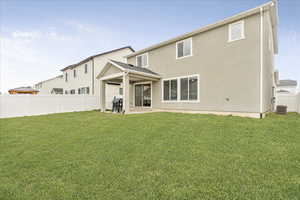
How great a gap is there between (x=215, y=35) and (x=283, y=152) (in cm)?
715

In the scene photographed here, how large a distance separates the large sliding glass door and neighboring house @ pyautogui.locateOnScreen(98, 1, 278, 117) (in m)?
0.32

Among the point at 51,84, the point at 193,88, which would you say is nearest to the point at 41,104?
the point at 193,88

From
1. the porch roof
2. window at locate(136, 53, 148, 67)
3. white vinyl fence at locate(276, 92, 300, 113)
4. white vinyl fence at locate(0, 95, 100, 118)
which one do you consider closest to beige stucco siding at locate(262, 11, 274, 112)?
white vinyl fence at locate(276, 92, 300, 113)

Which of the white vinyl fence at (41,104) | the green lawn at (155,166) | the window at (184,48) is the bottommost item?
the green lawn at (155,166)

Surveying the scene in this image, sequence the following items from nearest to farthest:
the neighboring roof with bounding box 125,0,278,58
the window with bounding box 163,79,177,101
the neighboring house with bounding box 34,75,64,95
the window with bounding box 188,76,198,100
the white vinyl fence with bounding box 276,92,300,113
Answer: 1. the neighboring roof with bounding box 125,0,278,58
2. the window with bounding box 188,76,198,100
3. the window with bounding box 163,79,177,101
4. the white vinyl fence with bounding box 276,92,300,113
5. the neighboring house with bounding box 34,75,64,95

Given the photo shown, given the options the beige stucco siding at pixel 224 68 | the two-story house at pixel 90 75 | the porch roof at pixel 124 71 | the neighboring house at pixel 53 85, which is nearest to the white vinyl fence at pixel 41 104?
the two-story house at pixel 90 75

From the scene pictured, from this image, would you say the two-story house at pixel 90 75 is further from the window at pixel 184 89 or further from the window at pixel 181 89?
the window at pixel 184 89

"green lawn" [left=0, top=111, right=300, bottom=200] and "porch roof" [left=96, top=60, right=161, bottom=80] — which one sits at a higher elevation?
"porch roof" [left=96, top=60, right=161, bottom=80]

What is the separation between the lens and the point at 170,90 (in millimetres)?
10719

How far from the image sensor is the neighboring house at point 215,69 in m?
7.14

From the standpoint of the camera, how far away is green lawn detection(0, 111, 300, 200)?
208 cm

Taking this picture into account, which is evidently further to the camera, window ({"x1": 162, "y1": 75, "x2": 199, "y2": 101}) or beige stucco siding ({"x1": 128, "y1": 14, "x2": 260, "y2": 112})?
window ({"x1": 162, "y1": 75, "x2": 199, "y2": 101})

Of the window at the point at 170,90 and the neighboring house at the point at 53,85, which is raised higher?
the neighboring house at the point at 53,85

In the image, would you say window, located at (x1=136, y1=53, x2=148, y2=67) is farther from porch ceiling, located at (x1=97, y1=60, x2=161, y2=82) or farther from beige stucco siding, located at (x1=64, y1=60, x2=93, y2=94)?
beige stucco siding, located at (x1=64, y1=60, x2=93, y2=94)
